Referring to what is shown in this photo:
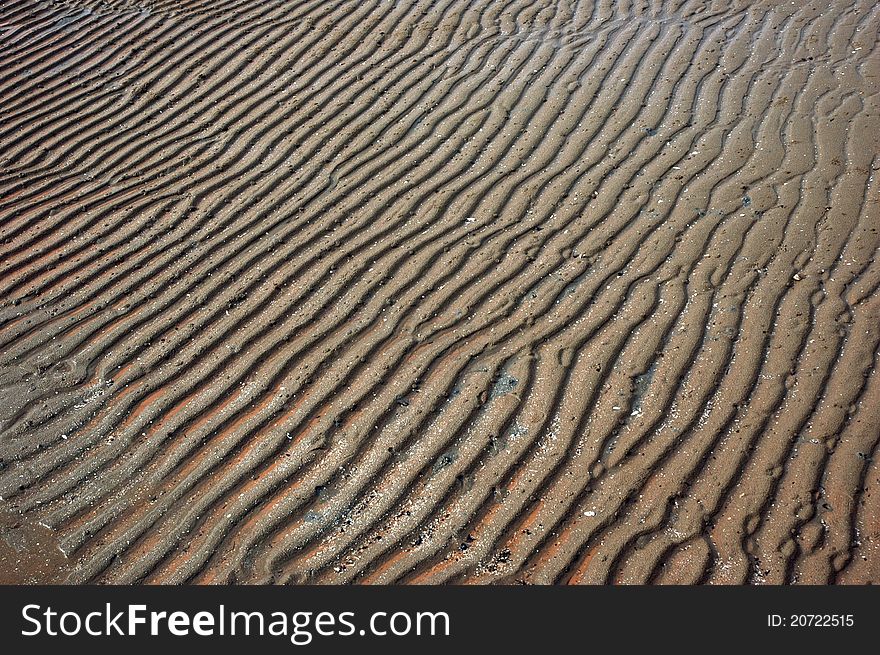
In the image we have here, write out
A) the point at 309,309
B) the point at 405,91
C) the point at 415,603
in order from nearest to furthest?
the point at 415,603, the point at 309,309, the point at 405,91

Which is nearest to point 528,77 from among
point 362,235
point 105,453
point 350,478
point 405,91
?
point 405,91

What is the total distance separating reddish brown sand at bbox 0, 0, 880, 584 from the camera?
144 inches

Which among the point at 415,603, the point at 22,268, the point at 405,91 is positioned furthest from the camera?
the point at 405,91

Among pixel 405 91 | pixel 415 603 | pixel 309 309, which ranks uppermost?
pixel 405 91

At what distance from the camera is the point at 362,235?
5281 mm

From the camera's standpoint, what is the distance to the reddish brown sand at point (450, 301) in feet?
12.0

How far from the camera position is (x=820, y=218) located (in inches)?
198

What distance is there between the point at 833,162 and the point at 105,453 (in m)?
5.26

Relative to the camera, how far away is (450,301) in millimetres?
4766

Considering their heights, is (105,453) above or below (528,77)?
below

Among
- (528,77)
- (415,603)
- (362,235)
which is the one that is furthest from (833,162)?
(415,603)

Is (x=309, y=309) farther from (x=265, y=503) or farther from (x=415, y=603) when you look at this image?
(x=415, y=603)

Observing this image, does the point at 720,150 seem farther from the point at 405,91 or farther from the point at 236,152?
the point at 236,152

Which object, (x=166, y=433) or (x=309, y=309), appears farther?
(x=309, y=309)
